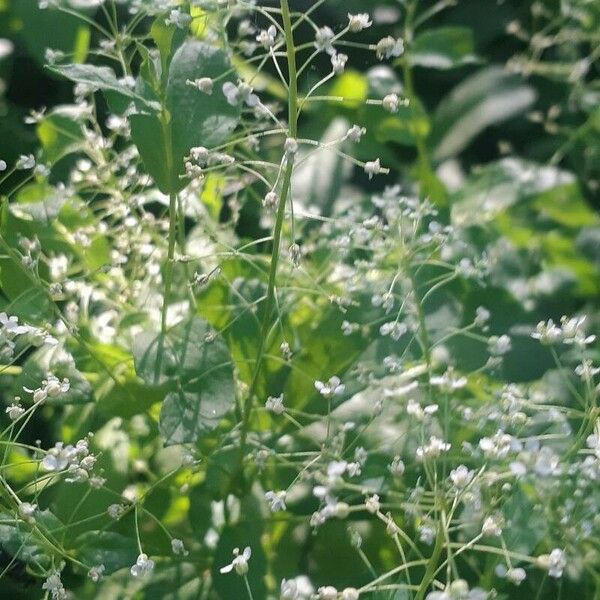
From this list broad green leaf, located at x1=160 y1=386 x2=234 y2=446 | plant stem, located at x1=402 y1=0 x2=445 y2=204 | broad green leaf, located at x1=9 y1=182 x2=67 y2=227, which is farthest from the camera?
plant stem, located at x1=402 y1=0 x2=445 y2=204

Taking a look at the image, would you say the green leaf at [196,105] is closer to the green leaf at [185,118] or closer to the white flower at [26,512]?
the green leaf at [185,118]

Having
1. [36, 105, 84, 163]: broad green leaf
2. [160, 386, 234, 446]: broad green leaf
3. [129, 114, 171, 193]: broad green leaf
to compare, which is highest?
[129, 114, 171, 193]: broad green leaf

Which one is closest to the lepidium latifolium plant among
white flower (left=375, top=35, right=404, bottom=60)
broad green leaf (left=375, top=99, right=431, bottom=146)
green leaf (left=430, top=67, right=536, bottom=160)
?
white flower (left=375, top=35, right=404, bottom=60)

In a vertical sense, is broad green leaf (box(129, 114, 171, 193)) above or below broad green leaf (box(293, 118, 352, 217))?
above

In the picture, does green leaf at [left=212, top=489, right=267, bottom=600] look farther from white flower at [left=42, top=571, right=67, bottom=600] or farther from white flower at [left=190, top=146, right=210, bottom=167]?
white flower at [left=190, top=146, right=210, bottom=167]

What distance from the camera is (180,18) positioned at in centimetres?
49

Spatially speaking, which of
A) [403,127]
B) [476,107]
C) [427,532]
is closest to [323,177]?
[403,127]

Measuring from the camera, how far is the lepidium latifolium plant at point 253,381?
511 millimetres

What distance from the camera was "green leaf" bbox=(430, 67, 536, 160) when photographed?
3.67ft

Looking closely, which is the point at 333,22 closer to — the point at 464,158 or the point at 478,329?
the point at 464,158

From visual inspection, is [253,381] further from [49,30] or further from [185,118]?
[49,30]

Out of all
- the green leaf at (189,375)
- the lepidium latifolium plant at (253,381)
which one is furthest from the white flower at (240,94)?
the green leaf at (189,375)

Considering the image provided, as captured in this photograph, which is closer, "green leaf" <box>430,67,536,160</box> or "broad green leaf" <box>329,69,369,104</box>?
"broad green leaf" <box>329,69,369,104</box>

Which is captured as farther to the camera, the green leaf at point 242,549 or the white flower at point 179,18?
the green leaf at point 242,549
